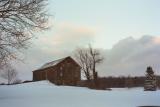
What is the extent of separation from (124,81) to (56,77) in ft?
67.8

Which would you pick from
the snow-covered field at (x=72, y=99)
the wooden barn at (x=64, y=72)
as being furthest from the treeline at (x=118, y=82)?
the snow-covered field at (x=72, y=99)

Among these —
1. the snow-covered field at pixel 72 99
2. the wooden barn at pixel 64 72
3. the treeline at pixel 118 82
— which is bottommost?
the snow-covered field at pixel 72 99

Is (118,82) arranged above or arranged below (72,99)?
above

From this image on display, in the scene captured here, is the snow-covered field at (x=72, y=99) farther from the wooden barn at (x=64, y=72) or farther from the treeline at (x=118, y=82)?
the treeline at (x=118, y=82)

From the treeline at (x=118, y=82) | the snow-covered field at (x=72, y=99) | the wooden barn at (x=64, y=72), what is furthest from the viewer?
the treeline at (x=118, y=82)

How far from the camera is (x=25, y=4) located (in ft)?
94.6

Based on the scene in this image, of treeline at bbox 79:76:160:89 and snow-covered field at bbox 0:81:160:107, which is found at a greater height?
treeline at bbox 79:76:160:89

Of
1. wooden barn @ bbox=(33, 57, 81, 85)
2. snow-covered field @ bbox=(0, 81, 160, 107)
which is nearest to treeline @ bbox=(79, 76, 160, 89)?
wooden barn @ bbox=(33, 57, 81, 85)

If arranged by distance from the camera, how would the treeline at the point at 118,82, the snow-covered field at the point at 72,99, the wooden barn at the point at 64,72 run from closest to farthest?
the snow-covered field at the point at 72,99
the wooden barn at the point at 64,72
the treeline at the point at 118,82

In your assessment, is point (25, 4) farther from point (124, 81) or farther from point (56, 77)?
point (124, 81)

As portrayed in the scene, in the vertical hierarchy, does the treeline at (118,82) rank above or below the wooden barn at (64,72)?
below

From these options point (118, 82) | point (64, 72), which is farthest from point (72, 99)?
point (118, 82)

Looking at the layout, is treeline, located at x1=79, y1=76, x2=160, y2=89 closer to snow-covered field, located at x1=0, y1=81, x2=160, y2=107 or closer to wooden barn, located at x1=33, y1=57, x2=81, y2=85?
wooden barn, located at x1=33, y1=57, x2=81, y2=85

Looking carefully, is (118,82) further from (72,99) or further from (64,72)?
(72,99)
